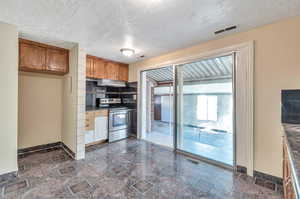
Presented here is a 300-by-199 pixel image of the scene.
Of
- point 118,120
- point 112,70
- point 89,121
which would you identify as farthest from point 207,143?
point 112,70

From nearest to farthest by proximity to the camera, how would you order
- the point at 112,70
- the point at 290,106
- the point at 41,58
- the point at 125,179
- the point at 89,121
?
the point at 290,106 → the point at 125,179 → the point at 41,58 → the point at 89,121 → the point at 112,70

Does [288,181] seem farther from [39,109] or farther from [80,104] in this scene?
[39,109]

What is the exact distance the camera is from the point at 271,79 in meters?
2.08

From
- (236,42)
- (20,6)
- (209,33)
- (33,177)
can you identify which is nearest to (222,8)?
(209,33)

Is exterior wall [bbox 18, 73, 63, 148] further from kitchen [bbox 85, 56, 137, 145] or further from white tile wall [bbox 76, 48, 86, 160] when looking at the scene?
white tile wall [bbox 76, 48, 86, 160]

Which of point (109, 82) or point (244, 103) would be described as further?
point (109, 82)

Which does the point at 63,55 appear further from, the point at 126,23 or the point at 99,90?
the point at 126,23

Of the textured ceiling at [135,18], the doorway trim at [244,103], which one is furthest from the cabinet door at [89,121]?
the doorway trim at [244,103]

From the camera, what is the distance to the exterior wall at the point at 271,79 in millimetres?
1932

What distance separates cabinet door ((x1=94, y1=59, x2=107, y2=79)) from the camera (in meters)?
3.96

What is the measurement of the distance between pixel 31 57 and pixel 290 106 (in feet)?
15.2

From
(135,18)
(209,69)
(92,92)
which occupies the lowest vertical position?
(92,92)

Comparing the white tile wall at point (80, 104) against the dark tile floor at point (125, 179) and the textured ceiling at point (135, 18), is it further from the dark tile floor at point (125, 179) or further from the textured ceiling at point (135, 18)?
the textured ceiling at point (135, 18)

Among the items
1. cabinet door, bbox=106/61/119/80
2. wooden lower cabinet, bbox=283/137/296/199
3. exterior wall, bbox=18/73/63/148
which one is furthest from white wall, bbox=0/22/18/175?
wooden lower cabinet, bbox=283/137/296/199
